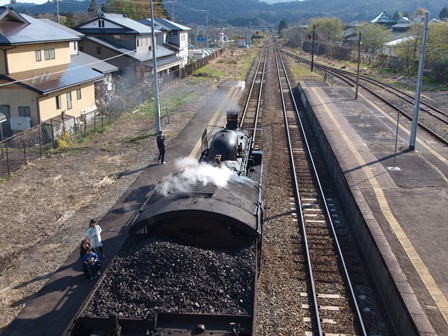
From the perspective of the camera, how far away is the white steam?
9.97 meters

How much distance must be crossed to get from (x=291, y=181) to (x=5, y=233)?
399 inches

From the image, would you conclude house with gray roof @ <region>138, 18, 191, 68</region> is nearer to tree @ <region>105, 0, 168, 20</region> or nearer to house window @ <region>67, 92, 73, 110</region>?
tree @ <region>105, 0, 168, 20</region>

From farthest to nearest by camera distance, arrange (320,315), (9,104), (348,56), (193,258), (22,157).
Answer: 1. (348,56)
2. (9,104)
3. (22,157)
4. (320,315)
5. (193,258)

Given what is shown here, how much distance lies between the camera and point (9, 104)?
25969 mm

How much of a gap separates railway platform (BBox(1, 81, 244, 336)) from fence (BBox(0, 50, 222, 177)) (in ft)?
17.2

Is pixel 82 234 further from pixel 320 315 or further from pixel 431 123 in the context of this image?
pixel 431 123

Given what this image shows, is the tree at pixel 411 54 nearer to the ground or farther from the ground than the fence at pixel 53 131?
farther from the ground

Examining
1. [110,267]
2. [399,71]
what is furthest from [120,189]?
[399,71]

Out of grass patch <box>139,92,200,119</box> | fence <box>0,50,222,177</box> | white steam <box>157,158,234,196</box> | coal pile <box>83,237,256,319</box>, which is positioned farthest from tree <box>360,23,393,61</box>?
coal pile <box>83,237,256,319</box>

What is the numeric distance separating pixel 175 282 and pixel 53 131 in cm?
1898

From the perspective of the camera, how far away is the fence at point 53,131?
65.0 ft

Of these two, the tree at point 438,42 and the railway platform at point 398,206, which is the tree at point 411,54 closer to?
the tree at point 438,42

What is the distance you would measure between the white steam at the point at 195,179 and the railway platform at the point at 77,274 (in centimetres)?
289

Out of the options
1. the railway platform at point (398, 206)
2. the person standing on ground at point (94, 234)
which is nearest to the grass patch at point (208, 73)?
the railway platform at point (398, 206)
